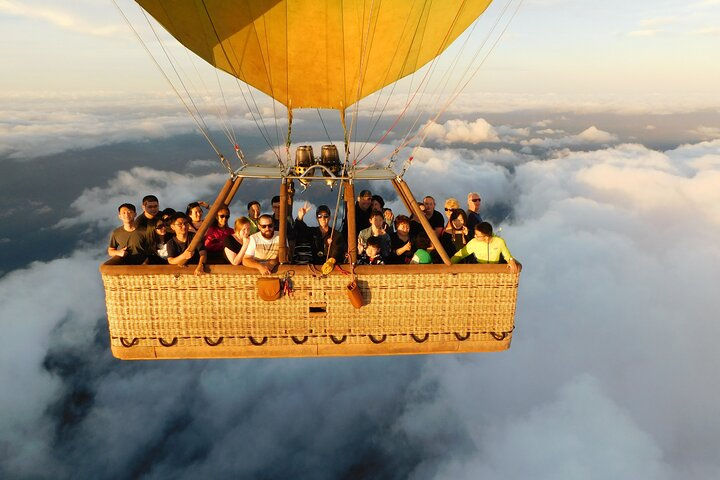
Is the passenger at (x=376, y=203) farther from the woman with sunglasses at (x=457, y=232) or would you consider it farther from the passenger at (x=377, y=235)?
the woman with sunglasses at (x=457, y=232)

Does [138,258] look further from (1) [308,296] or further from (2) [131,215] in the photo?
(1) [308,296]

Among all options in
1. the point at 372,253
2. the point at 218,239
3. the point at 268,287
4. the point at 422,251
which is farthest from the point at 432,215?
the point at 218,239

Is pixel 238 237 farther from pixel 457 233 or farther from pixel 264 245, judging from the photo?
pixel 457 233

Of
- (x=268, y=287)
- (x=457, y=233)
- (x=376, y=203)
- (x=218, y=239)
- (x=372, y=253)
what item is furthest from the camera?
(x=376, y=203)

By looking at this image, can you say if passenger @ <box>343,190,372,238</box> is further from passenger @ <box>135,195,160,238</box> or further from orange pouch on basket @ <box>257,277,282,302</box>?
passenger @ <box>135,195,160,238</box>

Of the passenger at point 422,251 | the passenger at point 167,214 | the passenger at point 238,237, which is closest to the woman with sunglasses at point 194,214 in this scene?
the passenger at point 167,214
